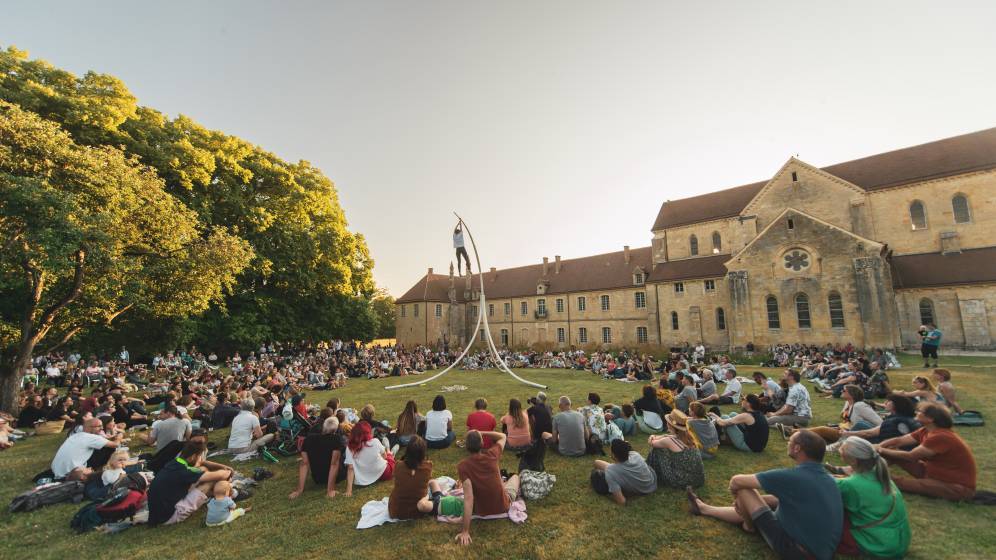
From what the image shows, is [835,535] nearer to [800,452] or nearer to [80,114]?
[800,452]

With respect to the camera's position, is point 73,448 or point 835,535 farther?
point 73,448

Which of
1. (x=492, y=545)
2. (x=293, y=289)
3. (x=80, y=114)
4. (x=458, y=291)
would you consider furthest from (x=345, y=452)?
(x=458, y=291)

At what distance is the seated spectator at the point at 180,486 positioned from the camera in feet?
18.8

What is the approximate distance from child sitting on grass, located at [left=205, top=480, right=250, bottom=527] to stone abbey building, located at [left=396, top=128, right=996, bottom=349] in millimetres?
19951

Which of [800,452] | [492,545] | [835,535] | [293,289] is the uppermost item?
[293,289]

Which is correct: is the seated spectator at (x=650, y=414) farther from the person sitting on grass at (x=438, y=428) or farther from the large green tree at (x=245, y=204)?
the large green tree at (x=245, y=204)

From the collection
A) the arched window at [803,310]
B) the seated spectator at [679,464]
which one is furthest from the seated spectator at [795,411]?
the arched window at [803,310]

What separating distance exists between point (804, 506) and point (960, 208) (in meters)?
38.4

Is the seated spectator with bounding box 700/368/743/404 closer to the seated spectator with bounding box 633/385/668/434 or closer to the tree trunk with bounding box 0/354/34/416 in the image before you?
the seated spectator with bounding box 633/385/668/434

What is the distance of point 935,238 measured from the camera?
92.9ft

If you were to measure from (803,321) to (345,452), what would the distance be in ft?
105

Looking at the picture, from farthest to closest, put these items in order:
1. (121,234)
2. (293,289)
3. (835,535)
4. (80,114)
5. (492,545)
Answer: (293,289), (80,114), (121,234), (492,545), (835,535)

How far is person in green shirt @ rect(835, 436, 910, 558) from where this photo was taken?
414 cm

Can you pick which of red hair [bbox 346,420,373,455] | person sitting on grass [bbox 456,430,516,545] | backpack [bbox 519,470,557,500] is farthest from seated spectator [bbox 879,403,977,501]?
red hair [bbox 346,420,373,455]
